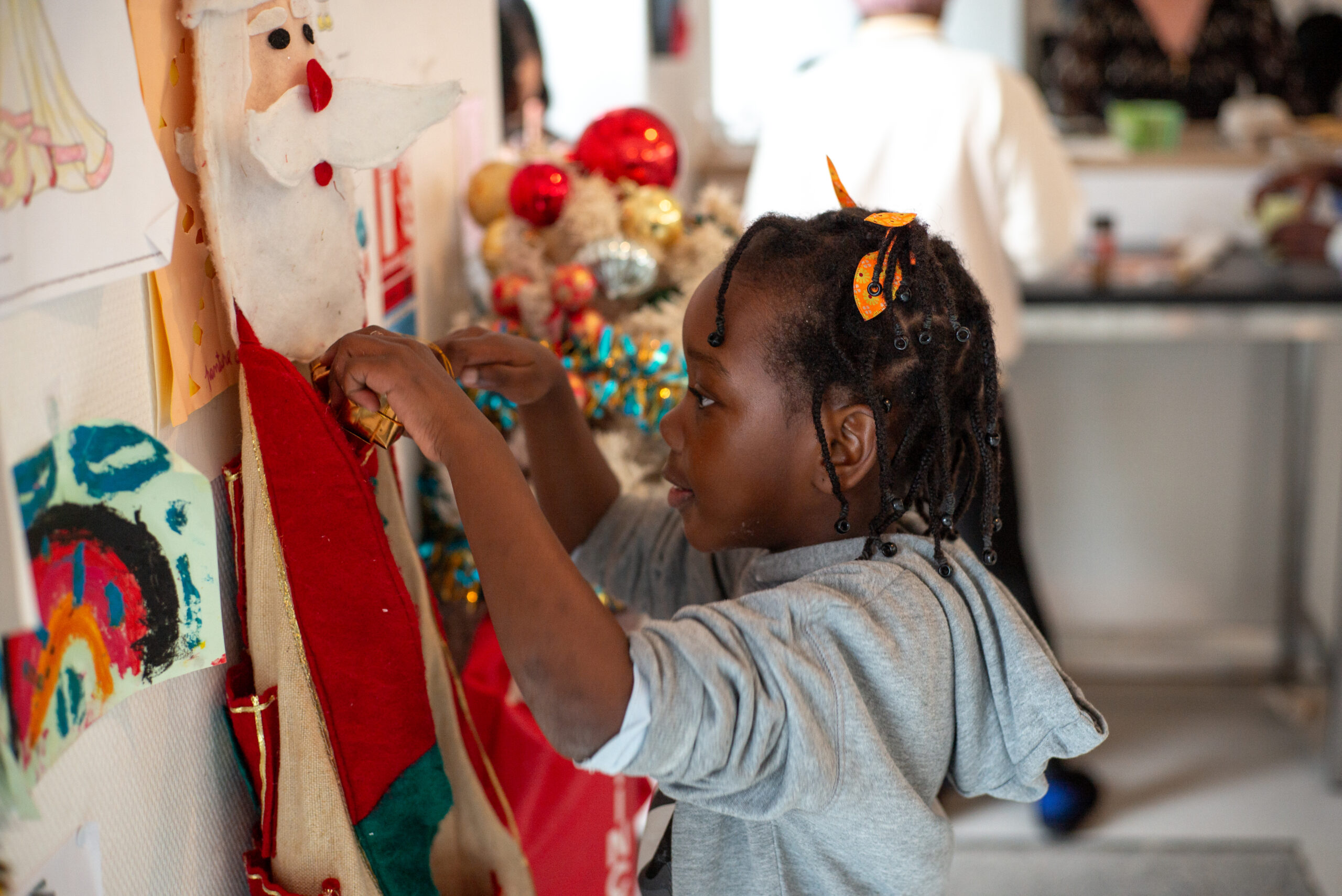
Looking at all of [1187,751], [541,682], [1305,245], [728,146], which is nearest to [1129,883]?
[1187,751]

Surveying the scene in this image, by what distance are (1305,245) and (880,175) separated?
1.20 metres

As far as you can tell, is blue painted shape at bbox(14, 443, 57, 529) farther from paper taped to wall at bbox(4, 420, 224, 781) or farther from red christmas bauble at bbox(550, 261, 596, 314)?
red christmas bauble at bbox(550, 261, 596, 314)

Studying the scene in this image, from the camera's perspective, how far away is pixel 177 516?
0.59m

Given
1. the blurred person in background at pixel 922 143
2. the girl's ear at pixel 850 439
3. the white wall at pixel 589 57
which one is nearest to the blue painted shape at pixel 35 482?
the girl's ear at pixel 850 439

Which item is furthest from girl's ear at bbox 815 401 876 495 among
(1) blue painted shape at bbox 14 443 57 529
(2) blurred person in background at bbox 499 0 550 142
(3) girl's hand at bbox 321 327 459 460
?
(2) blurred person in background at bbox 499 0 550 142

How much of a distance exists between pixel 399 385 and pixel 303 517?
91mm

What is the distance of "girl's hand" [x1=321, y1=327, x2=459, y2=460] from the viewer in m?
0.65

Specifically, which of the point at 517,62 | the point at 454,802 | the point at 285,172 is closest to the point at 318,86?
the point at 285,172

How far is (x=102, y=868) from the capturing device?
21.5 inches

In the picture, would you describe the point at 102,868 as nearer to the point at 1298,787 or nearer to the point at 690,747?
the point at 690,747

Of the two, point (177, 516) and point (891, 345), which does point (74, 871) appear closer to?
point (177, 516)

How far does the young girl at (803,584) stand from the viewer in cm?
63

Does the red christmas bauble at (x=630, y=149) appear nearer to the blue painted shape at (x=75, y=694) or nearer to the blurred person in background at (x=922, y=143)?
the blurred person in background at (x=922, y=143)

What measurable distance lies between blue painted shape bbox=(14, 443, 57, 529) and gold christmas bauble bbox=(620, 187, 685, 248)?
0.70 meters
